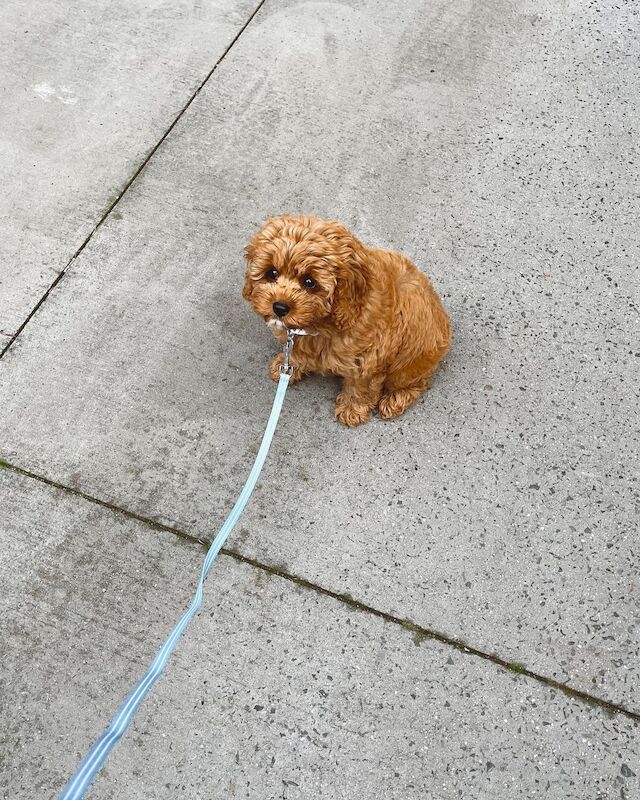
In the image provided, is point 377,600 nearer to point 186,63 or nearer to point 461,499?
point 461,499

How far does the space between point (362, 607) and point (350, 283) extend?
59.4 inches

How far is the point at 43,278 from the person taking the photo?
4152 millimetres

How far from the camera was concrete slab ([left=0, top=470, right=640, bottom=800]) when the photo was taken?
2895 mm

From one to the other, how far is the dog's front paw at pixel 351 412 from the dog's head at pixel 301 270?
0.89 m

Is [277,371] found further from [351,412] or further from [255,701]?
[255,701]

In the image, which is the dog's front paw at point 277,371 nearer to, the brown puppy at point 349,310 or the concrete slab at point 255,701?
the brown puppy at point 349,310

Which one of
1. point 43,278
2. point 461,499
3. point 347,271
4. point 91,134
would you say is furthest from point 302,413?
point 91,134

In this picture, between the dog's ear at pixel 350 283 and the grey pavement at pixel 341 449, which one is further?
the grey pavement at pixel 341 449

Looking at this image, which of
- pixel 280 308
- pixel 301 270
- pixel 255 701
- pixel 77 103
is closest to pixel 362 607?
pixel 255 701

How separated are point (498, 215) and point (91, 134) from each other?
2.77 m

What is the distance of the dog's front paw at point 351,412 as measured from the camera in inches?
143

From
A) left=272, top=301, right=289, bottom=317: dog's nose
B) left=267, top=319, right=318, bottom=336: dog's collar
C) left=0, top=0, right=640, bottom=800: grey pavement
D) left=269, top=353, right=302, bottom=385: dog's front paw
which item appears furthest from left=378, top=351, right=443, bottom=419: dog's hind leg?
left=272, top=301, right=289, bottom=317: dog's nose

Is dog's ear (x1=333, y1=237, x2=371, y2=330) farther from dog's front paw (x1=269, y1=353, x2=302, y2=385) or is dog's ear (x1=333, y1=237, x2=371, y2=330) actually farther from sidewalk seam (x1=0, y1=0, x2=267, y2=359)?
sidewalk seam (x1=0, y1=0, x2=267, y2=359)

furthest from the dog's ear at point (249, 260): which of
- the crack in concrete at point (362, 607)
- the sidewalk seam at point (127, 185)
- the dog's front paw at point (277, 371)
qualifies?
the sidewalk seam at point (127, 185)
